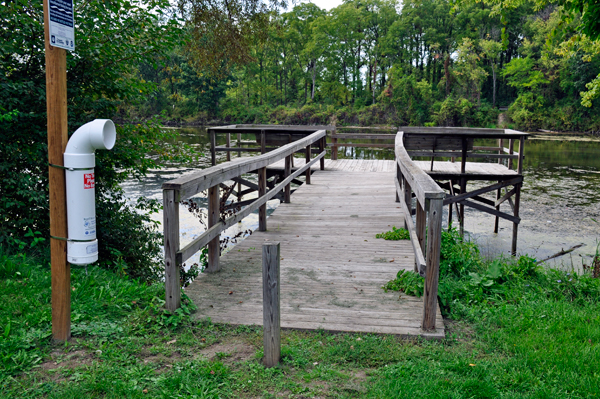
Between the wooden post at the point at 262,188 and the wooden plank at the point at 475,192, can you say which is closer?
the wooden post at the point at 262,188

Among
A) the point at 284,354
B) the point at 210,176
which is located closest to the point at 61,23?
the point at 210,176

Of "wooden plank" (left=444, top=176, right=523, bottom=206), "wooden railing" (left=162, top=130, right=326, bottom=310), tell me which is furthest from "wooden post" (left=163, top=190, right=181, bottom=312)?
"wooden plank" (left=444, top=176, right=523, bottom=206)

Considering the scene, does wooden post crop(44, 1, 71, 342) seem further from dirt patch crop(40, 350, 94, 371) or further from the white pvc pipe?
dirt patch crop(40, 350, 94, 371)

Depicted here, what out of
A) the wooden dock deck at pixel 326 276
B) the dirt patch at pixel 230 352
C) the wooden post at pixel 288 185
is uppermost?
the wooden post at pixel 288 185

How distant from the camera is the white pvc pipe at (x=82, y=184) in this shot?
3.25 m

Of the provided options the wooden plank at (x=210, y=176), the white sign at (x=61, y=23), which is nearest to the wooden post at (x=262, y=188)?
the wooden plank at (x=210, y=176)

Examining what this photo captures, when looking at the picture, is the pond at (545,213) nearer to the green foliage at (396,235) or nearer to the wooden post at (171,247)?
the green foliage at (396,235)

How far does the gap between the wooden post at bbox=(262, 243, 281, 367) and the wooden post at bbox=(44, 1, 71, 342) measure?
4.53ft

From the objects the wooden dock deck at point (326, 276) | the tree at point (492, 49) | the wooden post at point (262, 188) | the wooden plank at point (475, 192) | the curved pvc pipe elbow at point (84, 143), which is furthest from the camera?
the tree at point (492, 49)

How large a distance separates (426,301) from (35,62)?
4966 mm

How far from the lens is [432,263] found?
140 inches

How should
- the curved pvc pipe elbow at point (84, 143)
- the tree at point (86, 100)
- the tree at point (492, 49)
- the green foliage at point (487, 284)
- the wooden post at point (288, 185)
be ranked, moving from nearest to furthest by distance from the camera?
the curved pvc pipe elbow at point (84, 143) < the green foliage at point (487, 284) < the tree at point (86, 100) < the wooden post at point (288, 185) < the tree at point (492, 49)

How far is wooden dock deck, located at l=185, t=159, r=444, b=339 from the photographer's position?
3.85 m

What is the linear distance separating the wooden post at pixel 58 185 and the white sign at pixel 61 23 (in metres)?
0.07
